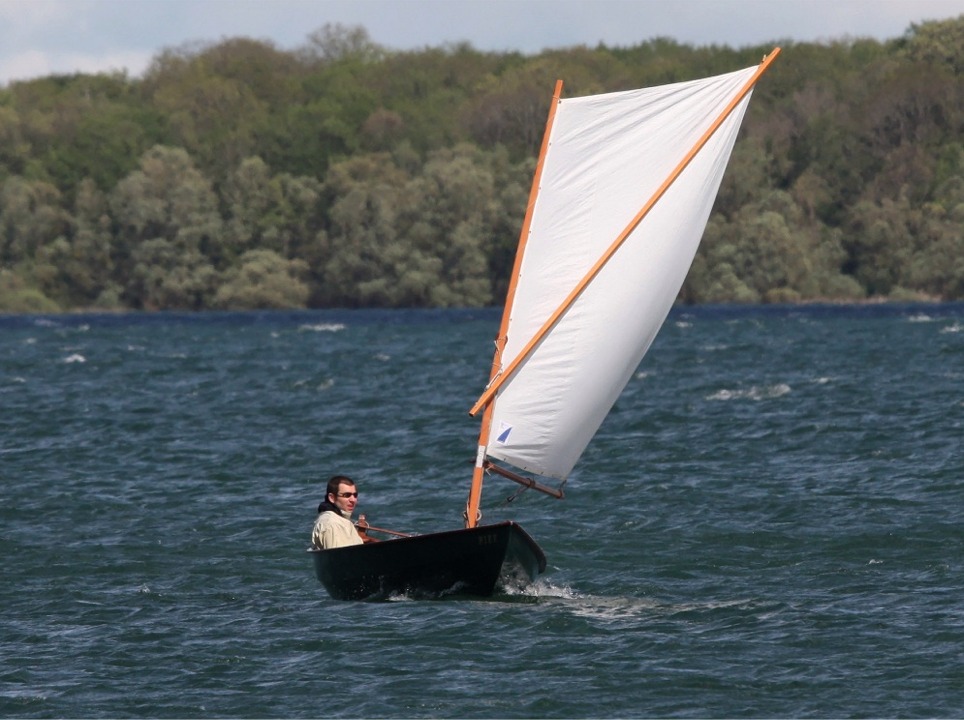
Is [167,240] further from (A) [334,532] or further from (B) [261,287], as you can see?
Answer: (A) [334,532]

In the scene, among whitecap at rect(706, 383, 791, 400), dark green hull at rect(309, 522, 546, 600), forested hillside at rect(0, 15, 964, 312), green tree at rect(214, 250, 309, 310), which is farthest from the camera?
green tree at rect(214, 250, 309, 310)

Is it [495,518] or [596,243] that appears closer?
[596,243]

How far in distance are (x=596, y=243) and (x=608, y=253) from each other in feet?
0.83

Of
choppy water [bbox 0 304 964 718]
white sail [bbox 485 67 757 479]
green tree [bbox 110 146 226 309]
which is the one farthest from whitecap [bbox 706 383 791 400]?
green tree [bbox 110 146 226 309]

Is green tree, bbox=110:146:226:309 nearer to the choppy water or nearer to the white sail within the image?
the choppy water

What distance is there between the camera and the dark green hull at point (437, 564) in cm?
2159

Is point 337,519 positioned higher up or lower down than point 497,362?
lower down

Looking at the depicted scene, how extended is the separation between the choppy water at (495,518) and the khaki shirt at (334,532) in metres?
0.93

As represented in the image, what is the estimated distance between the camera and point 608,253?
891 inches

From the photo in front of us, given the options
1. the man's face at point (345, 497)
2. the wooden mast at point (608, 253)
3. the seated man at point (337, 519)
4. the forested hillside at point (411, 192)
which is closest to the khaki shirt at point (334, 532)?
the seated man at point (337, 519)

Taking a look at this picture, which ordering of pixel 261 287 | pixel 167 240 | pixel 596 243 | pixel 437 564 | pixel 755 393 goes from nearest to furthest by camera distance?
pixel 437 564
pixel 596 243
pixel 755 393
pixel 261 287
pixel 167 240

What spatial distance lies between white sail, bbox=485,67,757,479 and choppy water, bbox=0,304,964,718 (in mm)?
2577

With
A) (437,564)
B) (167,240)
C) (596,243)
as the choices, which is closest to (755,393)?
(596,243)

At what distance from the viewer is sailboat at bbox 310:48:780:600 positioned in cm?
2255
